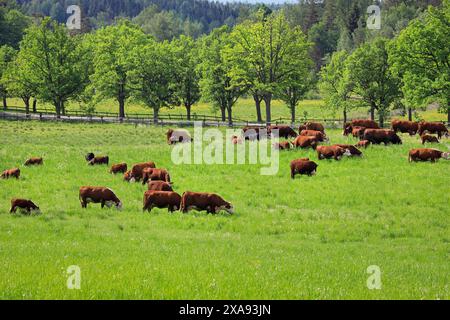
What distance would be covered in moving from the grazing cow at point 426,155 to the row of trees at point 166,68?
3022cm

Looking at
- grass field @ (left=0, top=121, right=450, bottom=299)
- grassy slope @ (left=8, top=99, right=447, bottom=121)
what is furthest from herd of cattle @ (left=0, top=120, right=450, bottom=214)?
grassy slope @ (left=8, top=99, right=447, bottom=121)

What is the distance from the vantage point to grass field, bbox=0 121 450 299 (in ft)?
34.3

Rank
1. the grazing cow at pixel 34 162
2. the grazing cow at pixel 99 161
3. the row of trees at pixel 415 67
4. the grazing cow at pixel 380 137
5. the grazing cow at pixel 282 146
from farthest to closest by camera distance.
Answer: the row of trees at pixel 415 67
the grazing cow at pixel 380 137
the grazing cow at pixel 282 146
the grazing cow at pixel 99 161
the grazing cow at pixel 34 162

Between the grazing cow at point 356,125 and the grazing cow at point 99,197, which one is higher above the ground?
the grazing cow at point 356,125

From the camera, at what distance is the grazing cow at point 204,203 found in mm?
20672

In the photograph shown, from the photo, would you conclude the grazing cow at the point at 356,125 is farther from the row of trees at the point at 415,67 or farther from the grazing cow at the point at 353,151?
the row of trees at the point at 415,67

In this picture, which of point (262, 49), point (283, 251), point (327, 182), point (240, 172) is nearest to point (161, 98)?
point (262, 49)

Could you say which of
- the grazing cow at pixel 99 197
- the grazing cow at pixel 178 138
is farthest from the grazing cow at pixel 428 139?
the grazing cow at pixel 99 197

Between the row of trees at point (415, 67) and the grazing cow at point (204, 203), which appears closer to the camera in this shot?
the grazing cow at point (204, 203)

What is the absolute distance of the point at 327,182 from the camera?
25453 mm

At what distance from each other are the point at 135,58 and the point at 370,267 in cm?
5772

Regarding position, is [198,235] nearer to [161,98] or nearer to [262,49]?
[262,49]

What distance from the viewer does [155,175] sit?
2547 centimetres
